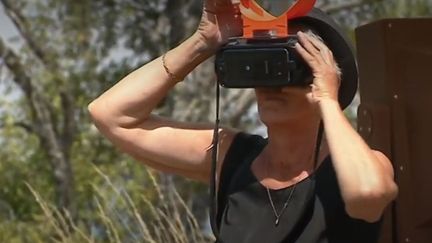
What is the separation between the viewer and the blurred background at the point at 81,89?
31.3ft

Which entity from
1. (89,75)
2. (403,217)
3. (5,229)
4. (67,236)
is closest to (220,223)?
(403,217)

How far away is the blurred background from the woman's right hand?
5.42m

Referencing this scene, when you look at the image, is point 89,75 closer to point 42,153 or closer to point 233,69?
point 42,153

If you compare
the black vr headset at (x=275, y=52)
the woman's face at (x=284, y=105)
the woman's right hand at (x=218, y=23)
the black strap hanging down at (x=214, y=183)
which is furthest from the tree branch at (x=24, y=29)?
the woman's face at (x=284, y=105)

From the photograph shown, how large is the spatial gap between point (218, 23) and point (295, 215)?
61 cm

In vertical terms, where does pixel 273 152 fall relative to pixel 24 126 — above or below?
above

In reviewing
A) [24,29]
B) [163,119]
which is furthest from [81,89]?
[163,119]

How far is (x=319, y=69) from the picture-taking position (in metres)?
3.17

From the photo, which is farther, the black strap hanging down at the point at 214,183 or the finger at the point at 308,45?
the black strap hanging down at the point at 214,183

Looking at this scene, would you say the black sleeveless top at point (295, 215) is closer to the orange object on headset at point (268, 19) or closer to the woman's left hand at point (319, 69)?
the woman's left hand at point (319, 69)

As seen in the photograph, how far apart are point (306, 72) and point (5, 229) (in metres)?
5.30

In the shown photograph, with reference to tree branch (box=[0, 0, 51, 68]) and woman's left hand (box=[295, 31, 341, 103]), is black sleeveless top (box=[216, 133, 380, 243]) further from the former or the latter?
tree branch (box=[0, 0, 51, 68])

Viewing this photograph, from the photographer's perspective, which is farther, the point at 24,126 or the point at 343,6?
the point at 343,6

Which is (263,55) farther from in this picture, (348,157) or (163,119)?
(163,119)
